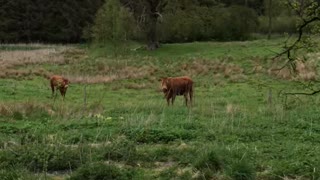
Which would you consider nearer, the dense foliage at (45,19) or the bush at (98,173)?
the bush at (98,173)

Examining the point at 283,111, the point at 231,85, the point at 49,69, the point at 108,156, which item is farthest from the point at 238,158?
the point at 49,69

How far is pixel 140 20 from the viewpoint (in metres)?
56.7

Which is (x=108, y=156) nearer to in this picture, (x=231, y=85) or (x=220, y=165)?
(x=220, y=165)

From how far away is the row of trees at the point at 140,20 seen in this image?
51.8m

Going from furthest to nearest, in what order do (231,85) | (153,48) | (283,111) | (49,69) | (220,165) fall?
(153,48) < (49,69) < (231,85) < (283,111) < (220,165)

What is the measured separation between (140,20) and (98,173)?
158 feet

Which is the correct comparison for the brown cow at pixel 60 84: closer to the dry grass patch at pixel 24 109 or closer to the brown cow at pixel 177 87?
the brown cow at pixel 177 87

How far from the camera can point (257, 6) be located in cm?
8731

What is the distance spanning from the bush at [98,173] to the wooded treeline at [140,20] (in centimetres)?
3189

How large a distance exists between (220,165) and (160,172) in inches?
47.0

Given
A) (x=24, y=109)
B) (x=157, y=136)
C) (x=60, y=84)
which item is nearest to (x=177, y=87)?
(x=60, y=84)

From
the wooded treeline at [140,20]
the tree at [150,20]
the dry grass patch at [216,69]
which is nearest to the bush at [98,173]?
the dry grass patch at [216,69]

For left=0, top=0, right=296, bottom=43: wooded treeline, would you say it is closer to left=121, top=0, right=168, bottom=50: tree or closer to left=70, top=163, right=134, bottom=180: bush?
left=121, top=0, right=168, bottom=50: tree

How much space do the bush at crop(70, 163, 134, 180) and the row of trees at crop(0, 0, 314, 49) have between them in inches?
1280
